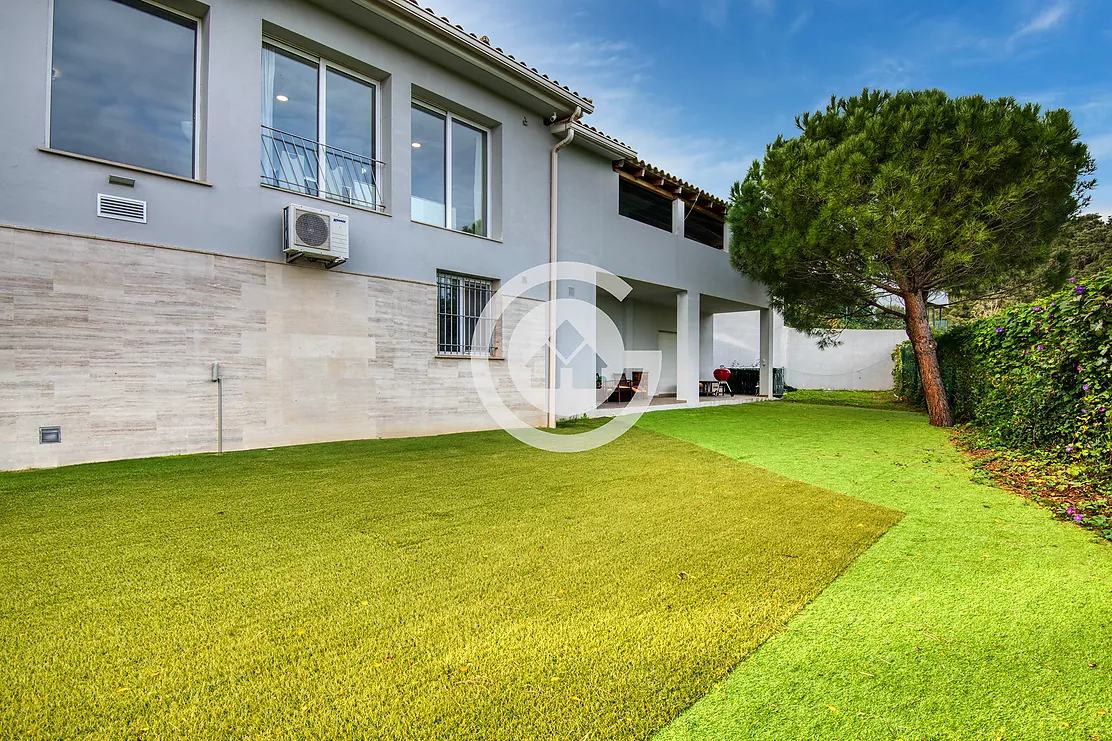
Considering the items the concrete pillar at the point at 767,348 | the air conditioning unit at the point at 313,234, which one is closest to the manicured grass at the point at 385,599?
the air conditioning unit at the point at 313,234

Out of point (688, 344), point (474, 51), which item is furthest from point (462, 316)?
point (688, 344)

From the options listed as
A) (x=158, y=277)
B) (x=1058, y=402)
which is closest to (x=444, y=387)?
(x=158, y=277)

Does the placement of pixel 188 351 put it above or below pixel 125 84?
below

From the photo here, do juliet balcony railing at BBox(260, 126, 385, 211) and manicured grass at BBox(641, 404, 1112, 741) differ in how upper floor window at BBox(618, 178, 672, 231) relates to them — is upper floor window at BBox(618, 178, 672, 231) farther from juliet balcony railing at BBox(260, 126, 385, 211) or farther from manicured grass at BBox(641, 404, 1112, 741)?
manicured grass at BBox(641, 404, 1112, 741)

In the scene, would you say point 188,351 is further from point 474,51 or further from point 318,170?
point 474,51

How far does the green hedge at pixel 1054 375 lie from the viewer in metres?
4.65

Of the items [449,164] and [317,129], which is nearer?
[317,129]

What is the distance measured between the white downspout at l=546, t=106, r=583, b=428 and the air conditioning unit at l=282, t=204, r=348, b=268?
4000 millimetres

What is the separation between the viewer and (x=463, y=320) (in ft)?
28.5

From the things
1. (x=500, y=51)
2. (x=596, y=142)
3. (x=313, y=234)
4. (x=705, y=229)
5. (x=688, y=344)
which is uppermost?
(x=500, y=51)

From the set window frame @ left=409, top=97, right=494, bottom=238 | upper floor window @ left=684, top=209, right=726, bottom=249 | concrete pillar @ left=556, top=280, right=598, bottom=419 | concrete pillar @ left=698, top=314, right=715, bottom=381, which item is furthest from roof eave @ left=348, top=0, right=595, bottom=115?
concrete pillar @ left=698, top=314, right=715, bottom=381

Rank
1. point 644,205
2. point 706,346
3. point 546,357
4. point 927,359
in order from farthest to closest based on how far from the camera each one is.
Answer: point 706,346
point 644,205
point 927,359
point 546,357

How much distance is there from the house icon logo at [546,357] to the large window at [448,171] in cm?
137

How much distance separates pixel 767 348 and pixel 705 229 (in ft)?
14.5
